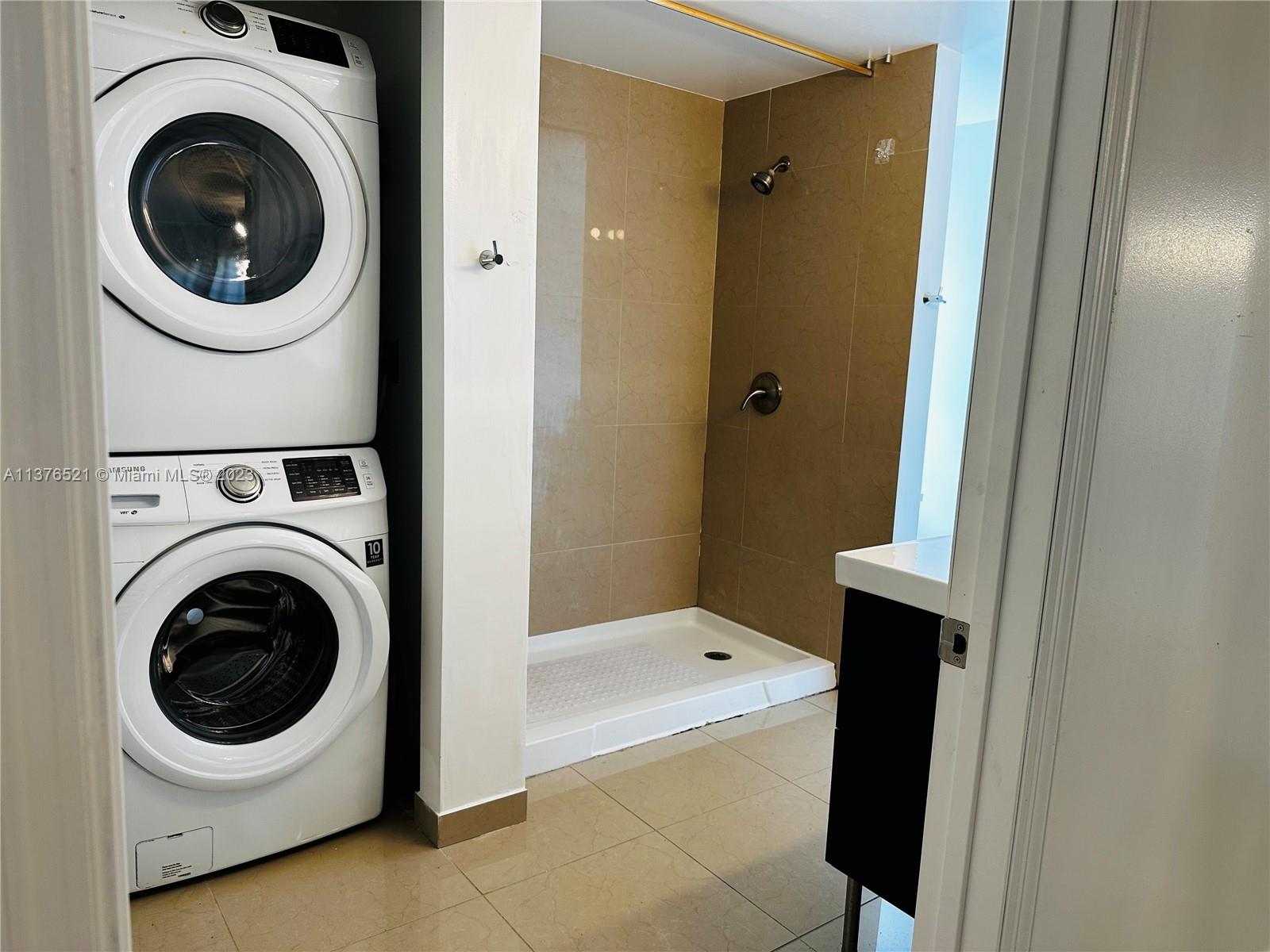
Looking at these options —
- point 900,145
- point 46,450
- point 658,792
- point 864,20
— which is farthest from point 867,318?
point 46,450

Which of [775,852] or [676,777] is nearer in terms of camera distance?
[775,852]

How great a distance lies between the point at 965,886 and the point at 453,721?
1232 mm

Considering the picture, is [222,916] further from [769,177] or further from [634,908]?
[769,177]

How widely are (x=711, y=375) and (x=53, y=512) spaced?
320cm

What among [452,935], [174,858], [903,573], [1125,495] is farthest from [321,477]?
[1125,495]

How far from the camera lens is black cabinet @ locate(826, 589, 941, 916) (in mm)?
1404

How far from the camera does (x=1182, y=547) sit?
89 cm

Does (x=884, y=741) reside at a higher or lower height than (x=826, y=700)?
higher

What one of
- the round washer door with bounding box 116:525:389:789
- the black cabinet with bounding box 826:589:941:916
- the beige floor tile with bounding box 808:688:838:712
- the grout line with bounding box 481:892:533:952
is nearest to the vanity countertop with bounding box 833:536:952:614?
the black cabinet with bounding box 826:589:941:916

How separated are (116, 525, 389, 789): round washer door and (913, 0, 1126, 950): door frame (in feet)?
4.24

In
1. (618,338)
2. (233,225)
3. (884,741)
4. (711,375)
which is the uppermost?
(233,225)

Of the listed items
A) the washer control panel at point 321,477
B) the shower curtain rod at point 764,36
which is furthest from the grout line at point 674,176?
the washer control panel at point 321,477

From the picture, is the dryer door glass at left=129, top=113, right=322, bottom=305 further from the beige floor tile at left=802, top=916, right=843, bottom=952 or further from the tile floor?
the beige floor tile at left=802, top=916, right=843, bottom=952

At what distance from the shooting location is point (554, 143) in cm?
293
